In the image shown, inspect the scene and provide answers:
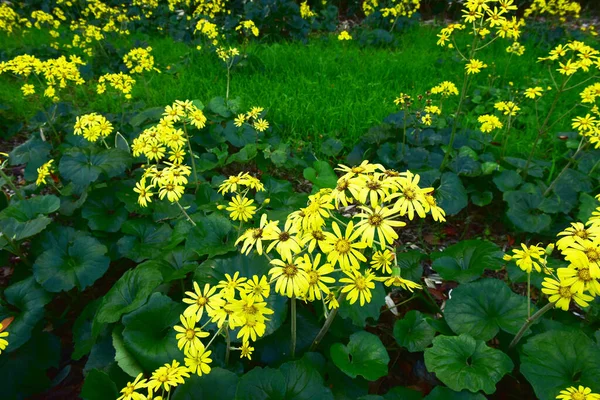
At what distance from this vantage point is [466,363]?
159 centimetres

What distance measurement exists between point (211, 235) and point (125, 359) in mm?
671

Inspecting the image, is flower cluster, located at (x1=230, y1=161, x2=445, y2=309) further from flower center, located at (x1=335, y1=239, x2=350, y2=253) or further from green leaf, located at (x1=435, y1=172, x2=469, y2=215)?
green leaf, located at (x1=435, y1=172, x2=469, y2=215)

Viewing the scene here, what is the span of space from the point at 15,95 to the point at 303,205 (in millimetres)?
4310

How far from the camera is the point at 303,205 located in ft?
8.09

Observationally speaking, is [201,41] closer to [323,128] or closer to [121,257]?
[323,128]

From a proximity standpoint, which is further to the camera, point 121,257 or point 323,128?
point 323,128

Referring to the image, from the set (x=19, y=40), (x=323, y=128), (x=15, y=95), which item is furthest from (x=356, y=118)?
(x=19, y=40)

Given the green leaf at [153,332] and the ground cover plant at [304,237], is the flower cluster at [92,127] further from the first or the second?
the green leaf at [153,332]

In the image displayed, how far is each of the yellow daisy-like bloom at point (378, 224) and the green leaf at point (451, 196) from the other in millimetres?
1715

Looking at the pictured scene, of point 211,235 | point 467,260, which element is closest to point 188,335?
point 211,235

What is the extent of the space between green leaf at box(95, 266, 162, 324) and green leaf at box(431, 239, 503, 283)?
4.56 ft

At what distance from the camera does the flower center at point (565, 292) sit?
1.28 metres

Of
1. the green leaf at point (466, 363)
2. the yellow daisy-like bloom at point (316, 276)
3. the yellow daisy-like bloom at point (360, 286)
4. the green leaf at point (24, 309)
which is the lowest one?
the green leaf at point (24, 309)

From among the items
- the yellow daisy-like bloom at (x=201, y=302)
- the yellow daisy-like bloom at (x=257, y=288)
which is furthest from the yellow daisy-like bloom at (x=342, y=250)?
the yellow daisy-like bloom at (x=201, y=302)
